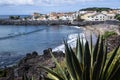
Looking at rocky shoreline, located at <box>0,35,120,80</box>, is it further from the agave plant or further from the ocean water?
the agave plant

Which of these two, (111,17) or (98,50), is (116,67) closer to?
(98,50)

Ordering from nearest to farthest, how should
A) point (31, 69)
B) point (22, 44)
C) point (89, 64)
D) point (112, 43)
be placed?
point (89, 64) → point (31, 69) → point (112, 43) → point (22, 44)

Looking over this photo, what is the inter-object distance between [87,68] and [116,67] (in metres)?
0.62

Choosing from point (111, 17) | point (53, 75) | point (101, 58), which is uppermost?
point (101, 58)

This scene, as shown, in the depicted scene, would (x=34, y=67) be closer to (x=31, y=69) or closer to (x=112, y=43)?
(x=31, y=69)

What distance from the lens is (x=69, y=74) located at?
20.1 ft

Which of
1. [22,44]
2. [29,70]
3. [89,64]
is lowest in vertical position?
[22,44]

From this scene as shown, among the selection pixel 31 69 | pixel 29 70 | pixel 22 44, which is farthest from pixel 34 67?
pixel 22 44

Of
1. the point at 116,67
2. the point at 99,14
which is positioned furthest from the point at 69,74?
the point at 99,14

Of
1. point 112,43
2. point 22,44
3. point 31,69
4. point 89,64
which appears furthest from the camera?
point 22,44

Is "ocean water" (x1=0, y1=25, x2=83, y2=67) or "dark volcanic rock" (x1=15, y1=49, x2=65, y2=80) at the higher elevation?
"dark volcanic rock" (x1=15, y1=49, x2=65, y2=80)

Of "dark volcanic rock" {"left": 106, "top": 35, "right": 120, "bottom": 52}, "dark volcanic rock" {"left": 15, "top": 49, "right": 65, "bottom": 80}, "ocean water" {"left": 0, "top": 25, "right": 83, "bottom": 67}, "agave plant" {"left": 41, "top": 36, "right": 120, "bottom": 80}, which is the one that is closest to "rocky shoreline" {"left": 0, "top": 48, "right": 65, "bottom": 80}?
"dark volcanic rock" {"left": 15, "top": 49, "right": 65, "bottom": 80}

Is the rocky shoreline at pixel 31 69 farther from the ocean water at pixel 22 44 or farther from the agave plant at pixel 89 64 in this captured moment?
the agave plant at pixel 89 64

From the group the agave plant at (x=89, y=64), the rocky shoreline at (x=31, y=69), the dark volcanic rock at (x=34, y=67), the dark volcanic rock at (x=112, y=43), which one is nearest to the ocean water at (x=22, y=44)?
the dark volcanic rock at (x=34, y=67)
